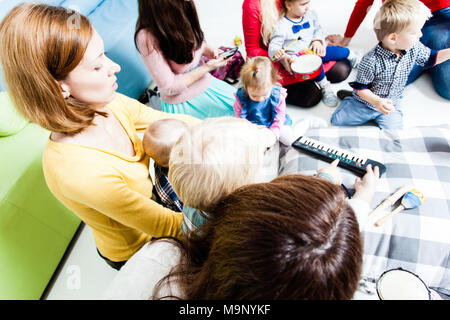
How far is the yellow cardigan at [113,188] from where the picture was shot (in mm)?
699

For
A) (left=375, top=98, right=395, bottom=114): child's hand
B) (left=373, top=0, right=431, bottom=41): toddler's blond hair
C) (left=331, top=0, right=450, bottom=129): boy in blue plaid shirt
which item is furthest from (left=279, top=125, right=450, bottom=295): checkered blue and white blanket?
(left=373, top=0, right=431, bottom=41): toddler's blond hair

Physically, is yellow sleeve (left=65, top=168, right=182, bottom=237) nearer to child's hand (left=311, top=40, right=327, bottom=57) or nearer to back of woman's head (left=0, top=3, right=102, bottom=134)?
back of woman's head (left=0, top=3, right=102, bottom=134)

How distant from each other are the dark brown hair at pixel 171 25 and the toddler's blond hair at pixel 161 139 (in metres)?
0.45

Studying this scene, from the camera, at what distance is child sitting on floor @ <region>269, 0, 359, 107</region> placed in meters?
1.62

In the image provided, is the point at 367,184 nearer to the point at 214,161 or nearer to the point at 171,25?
the point at 214,161

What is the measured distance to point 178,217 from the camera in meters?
0.97

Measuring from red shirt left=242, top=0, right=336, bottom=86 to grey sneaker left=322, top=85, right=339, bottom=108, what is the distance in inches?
6.8

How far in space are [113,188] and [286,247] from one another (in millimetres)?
551

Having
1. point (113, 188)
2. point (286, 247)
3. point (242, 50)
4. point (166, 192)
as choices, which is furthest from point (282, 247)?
point (242, 50)

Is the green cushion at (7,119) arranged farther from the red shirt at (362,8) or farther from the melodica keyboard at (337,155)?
the red shirt at (362,8)

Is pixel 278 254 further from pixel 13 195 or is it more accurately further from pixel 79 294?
pixel 79 294

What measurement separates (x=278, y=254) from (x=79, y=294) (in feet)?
4.42
